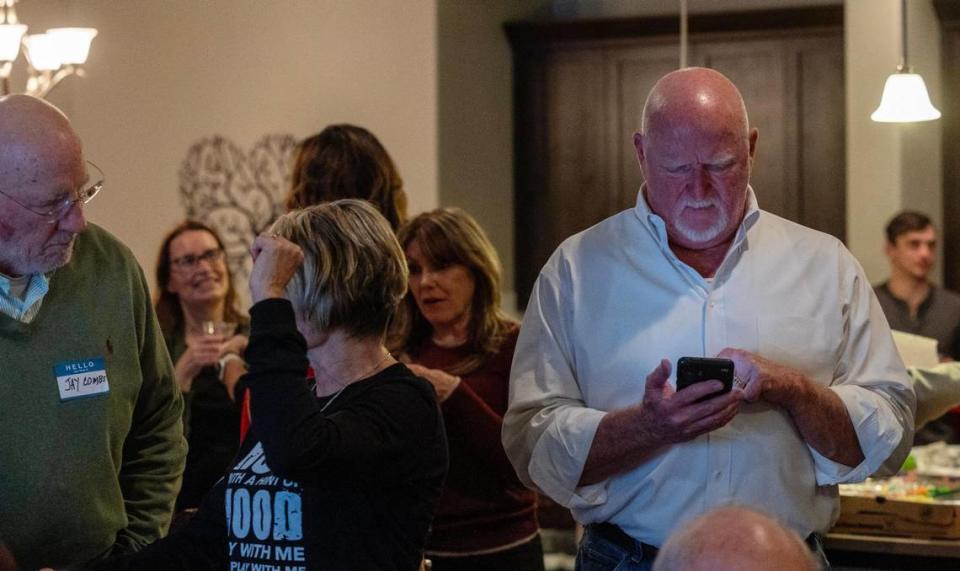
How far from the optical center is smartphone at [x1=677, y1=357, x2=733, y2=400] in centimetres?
205

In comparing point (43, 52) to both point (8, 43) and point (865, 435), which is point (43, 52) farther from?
point (865, 435)

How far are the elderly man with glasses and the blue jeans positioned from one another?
2.71ft

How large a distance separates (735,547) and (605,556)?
0.97m

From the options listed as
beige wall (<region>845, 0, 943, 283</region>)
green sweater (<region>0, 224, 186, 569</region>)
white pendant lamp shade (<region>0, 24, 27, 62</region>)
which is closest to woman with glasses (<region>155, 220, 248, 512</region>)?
green sweater (<region>0, 224, 186, 569</region>)

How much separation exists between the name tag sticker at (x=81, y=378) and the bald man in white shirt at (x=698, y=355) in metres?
0.73

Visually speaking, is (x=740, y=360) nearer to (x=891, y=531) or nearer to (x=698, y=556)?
(x=698, y=556)

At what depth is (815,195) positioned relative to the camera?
719cm

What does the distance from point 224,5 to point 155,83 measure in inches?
21.6

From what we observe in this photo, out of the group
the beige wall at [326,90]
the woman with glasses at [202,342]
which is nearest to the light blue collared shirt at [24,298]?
the woman with glasses at [202,342]

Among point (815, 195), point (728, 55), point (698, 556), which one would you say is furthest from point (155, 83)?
point (698, 556)

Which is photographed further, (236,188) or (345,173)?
(236,188)

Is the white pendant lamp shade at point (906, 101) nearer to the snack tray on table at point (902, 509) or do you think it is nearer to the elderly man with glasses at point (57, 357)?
the snack tray on table at point (902, 509)

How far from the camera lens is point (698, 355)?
2.25m

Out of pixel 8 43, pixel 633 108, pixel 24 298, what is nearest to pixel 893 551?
pixel 24 298
